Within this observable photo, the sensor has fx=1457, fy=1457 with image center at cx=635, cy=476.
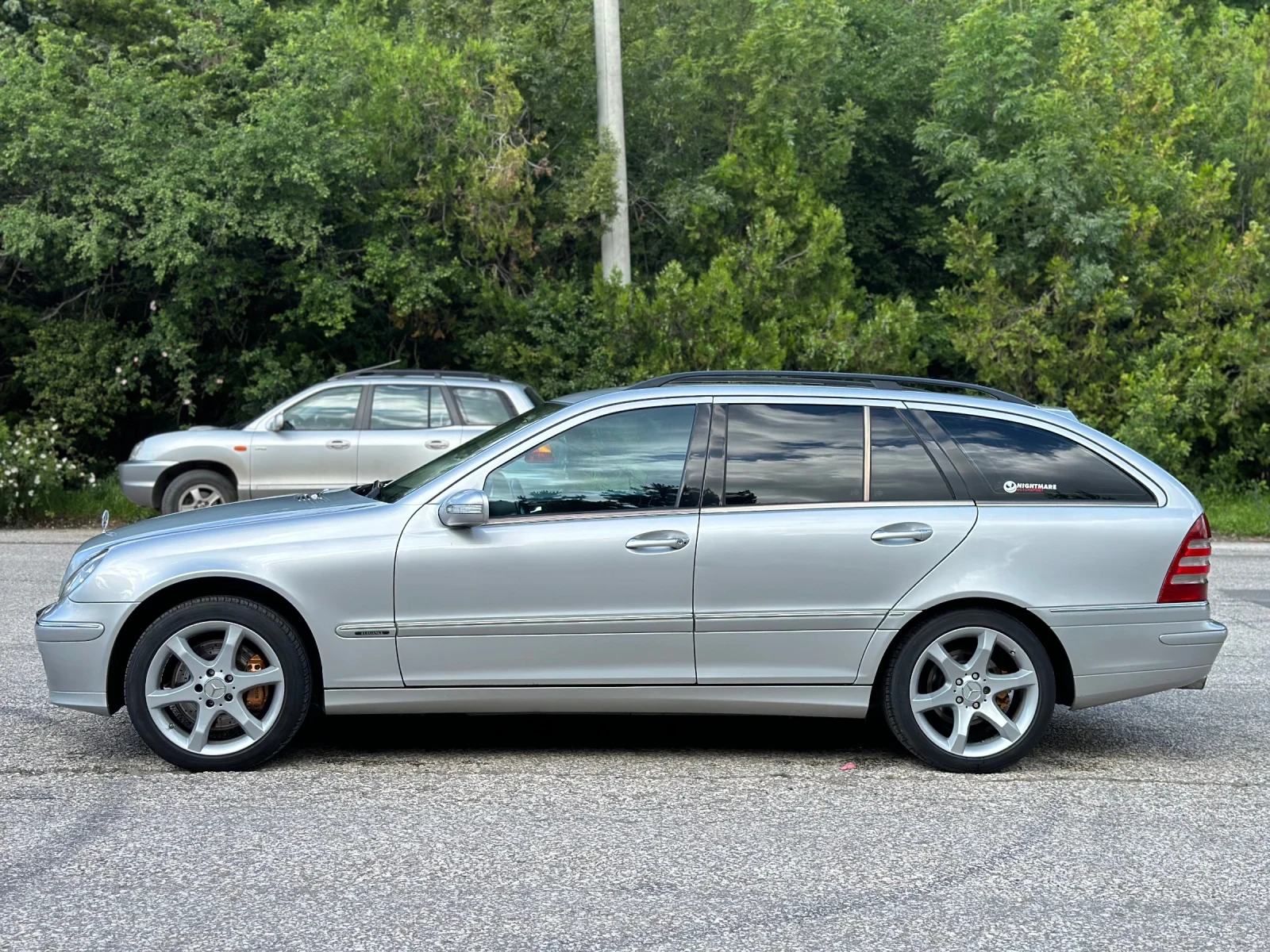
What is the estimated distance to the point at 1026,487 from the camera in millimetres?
6176

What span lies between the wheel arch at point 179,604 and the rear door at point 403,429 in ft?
25.5

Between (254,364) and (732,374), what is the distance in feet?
44.2

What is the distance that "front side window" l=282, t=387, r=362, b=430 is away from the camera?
1398 centimetres

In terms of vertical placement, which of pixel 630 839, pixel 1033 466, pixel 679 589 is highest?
pixel 1033 466

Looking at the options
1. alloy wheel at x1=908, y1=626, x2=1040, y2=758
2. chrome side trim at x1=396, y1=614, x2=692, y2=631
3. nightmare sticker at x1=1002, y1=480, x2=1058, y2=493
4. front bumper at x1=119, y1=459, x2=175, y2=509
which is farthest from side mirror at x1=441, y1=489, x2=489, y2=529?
front bumper at x1=119, y1=459, x2=175, y2=509

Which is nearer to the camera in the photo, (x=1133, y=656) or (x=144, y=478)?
(x=1133, y=656)

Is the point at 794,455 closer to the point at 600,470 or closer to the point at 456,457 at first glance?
the point at 600,470

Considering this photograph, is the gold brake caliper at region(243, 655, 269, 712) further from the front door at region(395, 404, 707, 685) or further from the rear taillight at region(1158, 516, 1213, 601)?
the rear taillight at region(1158, 516, 1213, 601)

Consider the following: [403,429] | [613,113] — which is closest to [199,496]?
[403,429]

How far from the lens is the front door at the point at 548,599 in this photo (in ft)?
19.2

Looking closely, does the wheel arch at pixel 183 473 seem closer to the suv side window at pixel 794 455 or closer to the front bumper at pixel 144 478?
the front bumper at pixel 144 478

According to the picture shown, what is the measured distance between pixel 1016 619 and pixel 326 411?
30.4ft

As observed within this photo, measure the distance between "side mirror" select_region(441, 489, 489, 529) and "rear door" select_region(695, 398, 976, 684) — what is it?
0.88m

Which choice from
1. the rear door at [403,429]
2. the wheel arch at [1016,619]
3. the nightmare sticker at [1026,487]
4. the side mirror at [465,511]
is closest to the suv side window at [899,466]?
the nightmare sticker at [1026,487]
